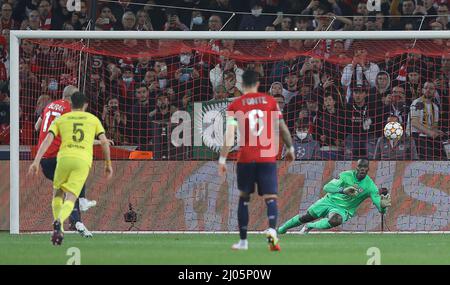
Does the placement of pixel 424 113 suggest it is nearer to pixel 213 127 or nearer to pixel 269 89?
pixel 269 89

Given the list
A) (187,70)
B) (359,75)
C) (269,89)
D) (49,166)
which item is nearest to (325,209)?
(269,89)

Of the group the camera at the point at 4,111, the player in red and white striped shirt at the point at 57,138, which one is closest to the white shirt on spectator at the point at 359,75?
the player in red and white striped shirt at the point at 57,138

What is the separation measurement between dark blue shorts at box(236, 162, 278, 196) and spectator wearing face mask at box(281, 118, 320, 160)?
224 inches

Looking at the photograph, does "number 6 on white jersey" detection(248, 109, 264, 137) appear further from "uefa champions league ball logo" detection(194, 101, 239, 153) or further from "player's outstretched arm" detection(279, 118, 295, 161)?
"uefa champions league ball logo" detection(194, 101, 239, 153)

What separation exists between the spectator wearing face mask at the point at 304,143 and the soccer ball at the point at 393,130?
1222mm

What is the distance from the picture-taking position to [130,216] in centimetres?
→ 2031

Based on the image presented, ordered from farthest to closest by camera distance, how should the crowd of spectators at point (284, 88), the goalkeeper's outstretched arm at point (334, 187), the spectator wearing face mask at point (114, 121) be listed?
the spectator wearing face mask at point (114, 121) → the crowd of spectators at point (284, 88) → the goalkeeper's outstretched arm at point (334, 187)

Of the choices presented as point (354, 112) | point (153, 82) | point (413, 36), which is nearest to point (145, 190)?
point (153, 82)

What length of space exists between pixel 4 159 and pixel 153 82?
2.97 meters

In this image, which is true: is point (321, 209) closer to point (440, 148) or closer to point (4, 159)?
point (440, 148)

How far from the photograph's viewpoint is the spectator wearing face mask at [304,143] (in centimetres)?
2050

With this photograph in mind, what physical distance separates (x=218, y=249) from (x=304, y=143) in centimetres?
576

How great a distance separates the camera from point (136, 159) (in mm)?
20406

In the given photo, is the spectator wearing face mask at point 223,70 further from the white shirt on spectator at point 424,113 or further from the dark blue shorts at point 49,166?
the dark blue shorts at point 49,166
